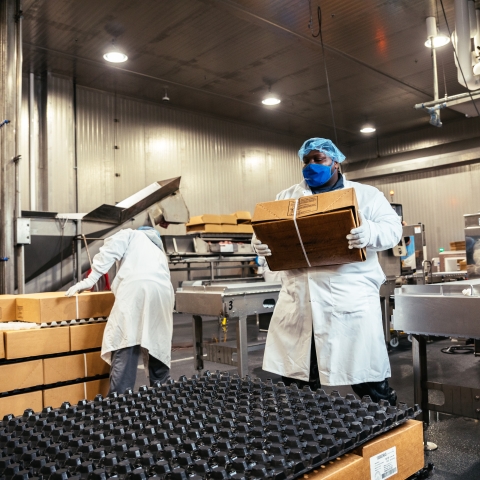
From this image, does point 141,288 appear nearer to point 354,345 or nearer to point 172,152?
point 354,345

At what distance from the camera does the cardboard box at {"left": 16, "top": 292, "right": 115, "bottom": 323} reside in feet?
8.56

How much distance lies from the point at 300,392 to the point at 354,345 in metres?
1.06

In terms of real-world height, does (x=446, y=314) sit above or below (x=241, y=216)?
below

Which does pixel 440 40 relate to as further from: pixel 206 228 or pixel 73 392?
pixel 73 392

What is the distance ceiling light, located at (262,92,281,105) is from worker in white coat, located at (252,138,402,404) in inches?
258

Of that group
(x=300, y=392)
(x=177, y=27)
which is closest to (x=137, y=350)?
(x=300, y=392)

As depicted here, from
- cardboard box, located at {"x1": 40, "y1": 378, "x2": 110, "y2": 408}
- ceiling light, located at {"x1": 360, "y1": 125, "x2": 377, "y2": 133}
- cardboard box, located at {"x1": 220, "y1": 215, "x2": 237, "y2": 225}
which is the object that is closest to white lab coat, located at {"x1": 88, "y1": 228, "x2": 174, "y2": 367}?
cardboard box, located at {"x1": 40, "y1": 378, "x2": 110, "y2": 408}

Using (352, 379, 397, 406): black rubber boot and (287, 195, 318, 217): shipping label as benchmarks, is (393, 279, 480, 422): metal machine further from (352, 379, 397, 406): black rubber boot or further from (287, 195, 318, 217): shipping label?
(287, 195, 318, 217): shipping label

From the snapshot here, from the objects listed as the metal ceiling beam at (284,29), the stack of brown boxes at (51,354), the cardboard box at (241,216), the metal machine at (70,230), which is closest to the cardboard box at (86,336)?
the stack of brown boxes at (51,354)

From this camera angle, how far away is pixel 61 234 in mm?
5062

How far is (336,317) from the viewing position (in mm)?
1987

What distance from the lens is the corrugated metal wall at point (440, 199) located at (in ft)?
31.7

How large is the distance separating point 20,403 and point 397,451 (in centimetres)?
218

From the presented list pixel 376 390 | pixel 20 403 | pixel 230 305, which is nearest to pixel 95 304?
pixel 20 403
